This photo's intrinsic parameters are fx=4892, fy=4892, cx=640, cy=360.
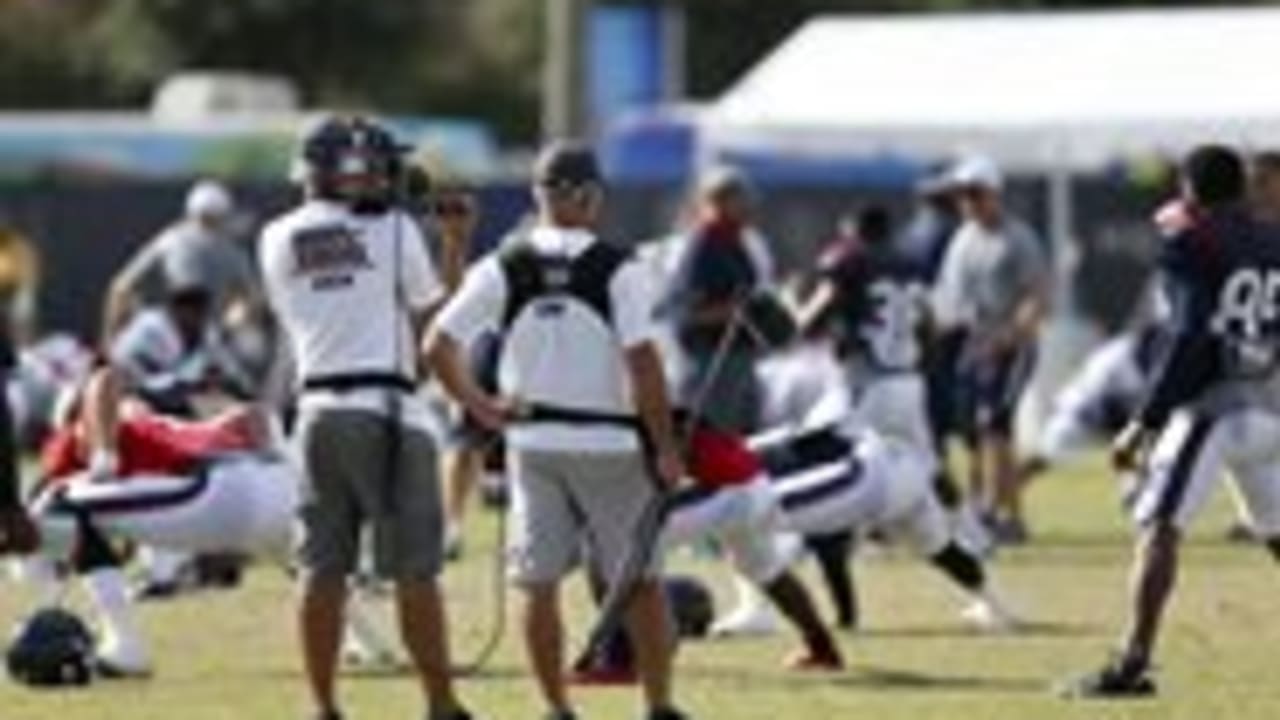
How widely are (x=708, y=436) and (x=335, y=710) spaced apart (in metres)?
3.37

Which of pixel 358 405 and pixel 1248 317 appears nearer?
pixel 358 405

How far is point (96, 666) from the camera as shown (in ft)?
62.2

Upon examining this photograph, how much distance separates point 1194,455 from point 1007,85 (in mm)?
21140

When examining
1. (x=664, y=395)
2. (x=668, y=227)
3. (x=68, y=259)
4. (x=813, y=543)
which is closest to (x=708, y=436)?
(x=813, y=543)

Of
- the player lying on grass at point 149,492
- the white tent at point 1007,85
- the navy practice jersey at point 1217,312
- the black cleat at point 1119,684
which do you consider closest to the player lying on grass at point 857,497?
the player lying on grass at point 149,492

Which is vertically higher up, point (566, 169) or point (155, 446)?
point (566, 169)

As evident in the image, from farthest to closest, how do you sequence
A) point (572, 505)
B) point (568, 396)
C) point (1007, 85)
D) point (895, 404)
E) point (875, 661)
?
point (1007, 85), point (895, 404), point (875, 661), point (572, 505), point (568, 396)

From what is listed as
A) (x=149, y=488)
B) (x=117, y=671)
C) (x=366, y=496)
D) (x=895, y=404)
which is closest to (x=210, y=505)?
(x=149, y=488)

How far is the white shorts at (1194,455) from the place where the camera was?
704 inches

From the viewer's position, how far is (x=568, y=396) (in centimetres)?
1631

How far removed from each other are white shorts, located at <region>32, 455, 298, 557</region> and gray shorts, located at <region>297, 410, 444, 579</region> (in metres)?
3.46

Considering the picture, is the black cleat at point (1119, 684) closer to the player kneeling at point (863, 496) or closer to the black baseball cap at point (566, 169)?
the player kneeling at point (863, 496)

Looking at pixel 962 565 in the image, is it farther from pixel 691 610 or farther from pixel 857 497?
pixel 691 610

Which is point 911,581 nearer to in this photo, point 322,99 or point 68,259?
point 68,259
